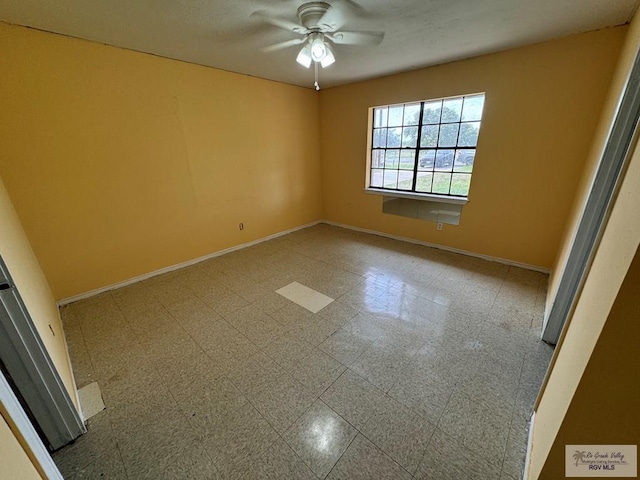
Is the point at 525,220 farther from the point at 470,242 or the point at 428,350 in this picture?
the point at 428,350

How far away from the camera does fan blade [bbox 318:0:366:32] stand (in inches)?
67.3

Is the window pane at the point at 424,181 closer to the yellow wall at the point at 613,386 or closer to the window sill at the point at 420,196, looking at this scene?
the window sill at the point at 420,196

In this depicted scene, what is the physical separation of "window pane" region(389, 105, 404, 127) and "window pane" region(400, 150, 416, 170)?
1.41 feet

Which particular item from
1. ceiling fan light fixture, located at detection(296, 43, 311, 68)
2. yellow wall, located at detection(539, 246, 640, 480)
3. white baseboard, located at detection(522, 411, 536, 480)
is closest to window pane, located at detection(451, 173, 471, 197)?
ceiling fan light fixture, located at detection(296, 43, 311, 68)

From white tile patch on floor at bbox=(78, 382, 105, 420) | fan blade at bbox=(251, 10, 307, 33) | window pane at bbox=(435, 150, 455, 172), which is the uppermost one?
fan blade at bbox=(251, 10, 307, 33)

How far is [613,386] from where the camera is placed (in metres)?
0.72

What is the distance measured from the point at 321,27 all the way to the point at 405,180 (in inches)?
95.7

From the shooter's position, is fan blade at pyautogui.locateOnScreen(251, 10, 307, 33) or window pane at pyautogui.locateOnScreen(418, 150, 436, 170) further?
window pane at pyautogui.locateOnScreen(418, 150, 436, 170)

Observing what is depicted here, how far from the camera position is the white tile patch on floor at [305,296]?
2400 millimetres

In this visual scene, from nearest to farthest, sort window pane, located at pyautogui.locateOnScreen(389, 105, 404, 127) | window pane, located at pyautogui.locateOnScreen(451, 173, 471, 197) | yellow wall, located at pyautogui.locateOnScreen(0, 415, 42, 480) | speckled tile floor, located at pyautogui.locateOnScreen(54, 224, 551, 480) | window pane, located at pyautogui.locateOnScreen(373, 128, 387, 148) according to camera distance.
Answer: yellow wall, located at pyautogui.locateOnScreen(0, 415, 42, 480), speckled tile floor, located at pyautogui.locateOnScreen(54, 224, 551, 480), window pane, located at pyautogui.locateOnScreen(451, 173, 471, 197), window pane, located at pyautogui.locateOnScreen(389, 105, 404, 127), window pane, located at pyautogui.locateOnScreen(373, 128, 387, 148)

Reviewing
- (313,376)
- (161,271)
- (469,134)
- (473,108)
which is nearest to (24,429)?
(313,376)

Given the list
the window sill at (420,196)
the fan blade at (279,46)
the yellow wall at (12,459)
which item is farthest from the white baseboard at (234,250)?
the fan blade at (279,46)

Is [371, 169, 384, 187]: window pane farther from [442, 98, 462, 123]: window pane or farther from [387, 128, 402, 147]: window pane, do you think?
[442, 98, 462, 123]: window pane

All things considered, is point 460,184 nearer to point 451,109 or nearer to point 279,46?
point 451,109
